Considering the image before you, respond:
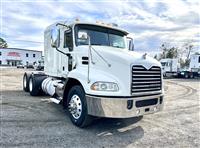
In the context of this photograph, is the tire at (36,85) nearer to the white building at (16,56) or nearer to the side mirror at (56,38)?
the side mirror at (56,38)

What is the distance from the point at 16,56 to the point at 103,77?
82.9 meters

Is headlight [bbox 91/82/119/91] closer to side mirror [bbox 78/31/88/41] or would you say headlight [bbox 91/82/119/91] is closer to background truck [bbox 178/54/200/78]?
side mirror [bbox 78/31/88/41]

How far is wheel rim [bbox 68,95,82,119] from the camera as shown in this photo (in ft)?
19.0

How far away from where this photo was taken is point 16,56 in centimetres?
8250

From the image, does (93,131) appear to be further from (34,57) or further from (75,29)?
(34,57)

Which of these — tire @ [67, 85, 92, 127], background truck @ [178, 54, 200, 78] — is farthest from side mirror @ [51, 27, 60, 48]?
background truck @ [178, 54, 200, 78]

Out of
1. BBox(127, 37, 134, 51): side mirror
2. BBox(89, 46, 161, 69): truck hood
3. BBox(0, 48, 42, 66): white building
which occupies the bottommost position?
BBox(89, 46, 161, 69): truck hood

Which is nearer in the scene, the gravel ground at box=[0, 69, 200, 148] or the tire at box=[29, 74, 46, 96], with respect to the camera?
the gravel ground at box=[0, 69, 200, 148]

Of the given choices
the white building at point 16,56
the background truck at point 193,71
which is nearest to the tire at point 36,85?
the background truck at point 193,71

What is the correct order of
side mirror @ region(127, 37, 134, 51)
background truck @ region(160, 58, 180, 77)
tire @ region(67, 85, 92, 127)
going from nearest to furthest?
1. tire @ region(67, 85, 92, 127)
2. side mirror @ region(127, 37, 134, 51)
3. background truck @ region(160, 58, 180, 77)

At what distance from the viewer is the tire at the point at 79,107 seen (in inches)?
219

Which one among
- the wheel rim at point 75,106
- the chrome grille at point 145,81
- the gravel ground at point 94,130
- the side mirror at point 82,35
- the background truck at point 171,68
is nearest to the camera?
the gravel ground at point 94,130

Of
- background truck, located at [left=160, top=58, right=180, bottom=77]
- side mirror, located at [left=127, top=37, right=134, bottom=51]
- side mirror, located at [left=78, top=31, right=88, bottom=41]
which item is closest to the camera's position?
side mirror, located at [left=78, top=31, right=88, bottom=41]

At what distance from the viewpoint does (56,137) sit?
5.05 meters
